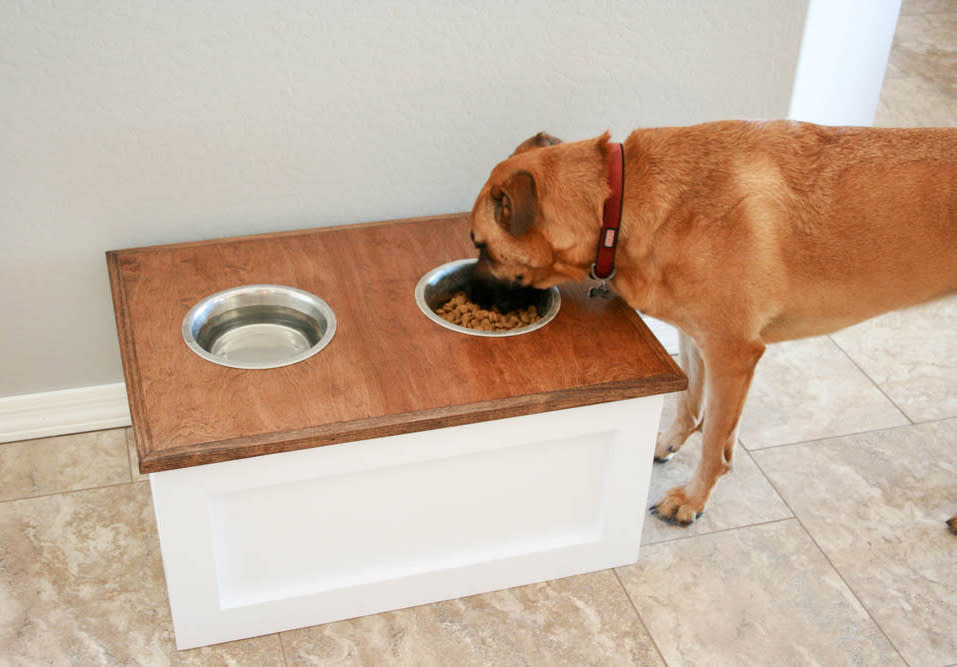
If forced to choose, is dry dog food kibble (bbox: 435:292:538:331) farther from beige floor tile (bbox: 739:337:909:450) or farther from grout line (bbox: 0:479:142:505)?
grout line (bbox: 0:479:142:505)

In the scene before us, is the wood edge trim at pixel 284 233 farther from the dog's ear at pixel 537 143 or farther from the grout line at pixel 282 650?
the grout line at pixel 282 650

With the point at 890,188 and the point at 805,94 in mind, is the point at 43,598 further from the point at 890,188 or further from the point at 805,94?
the point at 805,94

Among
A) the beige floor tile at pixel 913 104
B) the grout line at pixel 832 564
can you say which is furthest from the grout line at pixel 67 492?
the beige floor tile at pixel 913 104

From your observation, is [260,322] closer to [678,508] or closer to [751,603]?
[678,508]

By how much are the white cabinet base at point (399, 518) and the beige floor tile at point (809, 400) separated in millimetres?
749

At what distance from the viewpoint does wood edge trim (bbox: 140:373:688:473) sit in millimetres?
1819

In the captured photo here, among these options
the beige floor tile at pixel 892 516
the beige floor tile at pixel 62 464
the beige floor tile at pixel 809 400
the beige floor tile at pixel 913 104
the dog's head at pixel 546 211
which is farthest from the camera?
the beige floor tile at pixel 913 104

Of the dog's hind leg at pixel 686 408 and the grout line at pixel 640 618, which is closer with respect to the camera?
the grout line at pixel 640 618

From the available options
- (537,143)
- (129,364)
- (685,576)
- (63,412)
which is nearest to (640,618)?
(685,576)

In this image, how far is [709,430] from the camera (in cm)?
230

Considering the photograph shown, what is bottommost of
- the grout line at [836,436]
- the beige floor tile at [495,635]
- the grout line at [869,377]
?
the beige floor tile at [495,635]

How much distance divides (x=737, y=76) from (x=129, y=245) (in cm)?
178

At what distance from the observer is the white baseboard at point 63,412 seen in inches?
105

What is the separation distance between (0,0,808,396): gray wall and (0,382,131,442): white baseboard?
32mm
